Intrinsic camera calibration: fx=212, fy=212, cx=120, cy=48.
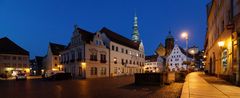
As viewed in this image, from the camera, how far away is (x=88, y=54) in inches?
1764

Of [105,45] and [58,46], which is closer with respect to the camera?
[105,45]

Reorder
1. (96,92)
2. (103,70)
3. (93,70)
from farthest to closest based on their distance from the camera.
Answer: (103,70) → (93,70) → (96,92)

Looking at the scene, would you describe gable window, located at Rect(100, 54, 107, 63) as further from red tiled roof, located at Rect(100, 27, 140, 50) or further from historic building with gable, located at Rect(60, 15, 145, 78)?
red tiled roof, located at Rect(100, 27, 140, 50)

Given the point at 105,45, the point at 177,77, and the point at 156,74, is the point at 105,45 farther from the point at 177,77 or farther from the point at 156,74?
the point at 156,74

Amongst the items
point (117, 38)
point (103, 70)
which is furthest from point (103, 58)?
point (117, 38)

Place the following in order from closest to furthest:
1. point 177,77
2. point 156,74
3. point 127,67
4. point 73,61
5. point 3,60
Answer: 1. point 156,74
2. point 177,77
3. point 73,61
4. point 127,67
5. point 3,60

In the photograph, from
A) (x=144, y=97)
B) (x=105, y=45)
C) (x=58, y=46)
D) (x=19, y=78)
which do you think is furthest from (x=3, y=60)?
(x=144, y=97)

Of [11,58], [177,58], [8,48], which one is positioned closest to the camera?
[11,58]

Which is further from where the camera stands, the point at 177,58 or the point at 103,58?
the point at 177,58

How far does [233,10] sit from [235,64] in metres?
4.77

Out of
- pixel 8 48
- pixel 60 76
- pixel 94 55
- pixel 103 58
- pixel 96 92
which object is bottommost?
pixel 60 76

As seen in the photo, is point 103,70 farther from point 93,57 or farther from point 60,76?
point 60,76

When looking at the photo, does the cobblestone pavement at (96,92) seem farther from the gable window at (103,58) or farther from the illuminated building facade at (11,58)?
the illuminated building facade at (11,58)

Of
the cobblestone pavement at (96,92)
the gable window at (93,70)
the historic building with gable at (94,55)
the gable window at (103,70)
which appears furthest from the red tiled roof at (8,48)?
the cobblestone pavement at (96,92)
